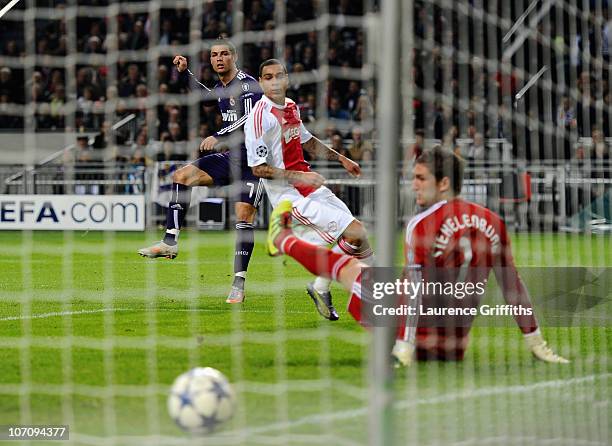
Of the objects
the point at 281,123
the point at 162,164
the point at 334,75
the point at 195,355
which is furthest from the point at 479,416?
the point at 162,164

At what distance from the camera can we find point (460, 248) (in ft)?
20.3

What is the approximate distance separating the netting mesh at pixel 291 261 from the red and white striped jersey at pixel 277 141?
885 mm

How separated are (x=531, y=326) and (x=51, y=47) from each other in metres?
10.6

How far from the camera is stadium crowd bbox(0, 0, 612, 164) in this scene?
36.9ft

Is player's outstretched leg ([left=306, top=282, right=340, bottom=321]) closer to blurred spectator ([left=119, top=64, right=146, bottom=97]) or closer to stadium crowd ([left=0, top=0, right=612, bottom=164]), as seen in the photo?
stadium crowd ([left=0, top=0, right=612, bottom=164])

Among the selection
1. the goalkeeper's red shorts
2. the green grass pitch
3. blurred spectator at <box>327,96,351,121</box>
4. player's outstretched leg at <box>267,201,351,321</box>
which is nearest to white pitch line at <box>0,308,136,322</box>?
the green grass pitch

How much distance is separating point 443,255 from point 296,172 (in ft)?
7.30

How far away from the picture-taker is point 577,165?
1656 cm

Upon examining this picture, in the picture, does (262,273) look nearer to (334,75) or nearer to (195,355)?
(334,75)

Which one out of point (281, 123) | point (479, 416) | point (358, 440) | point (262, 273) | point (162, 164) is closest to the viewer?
point (358, 440)

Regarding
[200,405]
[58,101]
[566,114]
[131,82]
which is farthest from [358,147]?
[200,405]

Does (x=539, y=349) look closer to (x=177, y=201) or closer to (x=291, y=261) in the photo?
(x=177, y=201)

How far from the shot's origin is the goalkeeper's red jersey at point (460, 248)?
6.17 m

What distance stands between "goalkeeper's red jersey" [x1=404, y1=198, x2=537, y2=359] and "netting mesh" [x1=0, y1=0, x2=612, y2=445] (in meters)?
0.21
